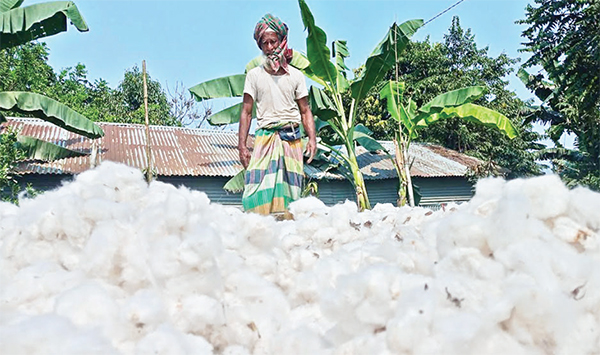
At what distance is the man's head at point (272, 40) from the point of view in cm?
274

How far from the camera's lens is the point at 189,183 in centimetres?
983

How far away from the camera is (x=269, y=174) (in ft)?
9.21

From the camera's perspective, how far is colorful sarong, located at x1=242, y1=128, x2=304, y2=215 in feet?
9.17

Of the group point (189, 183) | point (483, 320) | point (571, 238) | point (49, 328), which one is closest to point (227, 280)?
point (49, 328)

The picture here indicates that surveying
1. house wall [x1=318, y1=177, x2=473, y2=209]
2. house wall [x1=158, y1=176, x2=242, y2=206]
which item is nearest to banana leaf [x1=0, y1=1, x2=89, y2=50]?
house wall [x1=158, y1=176, x2=242, y2=206]

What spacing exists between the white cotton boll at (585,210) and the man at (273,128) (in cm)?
213

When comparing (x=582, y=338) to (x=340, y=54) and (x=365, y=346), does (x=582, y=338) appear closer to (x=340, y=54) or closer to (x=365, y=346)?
(x=365, y=346)

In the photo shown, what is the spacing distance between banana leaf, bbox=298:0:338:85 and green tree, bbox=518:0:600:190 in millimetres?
6211

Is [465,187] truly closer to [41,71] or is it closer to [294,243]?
[294,243]

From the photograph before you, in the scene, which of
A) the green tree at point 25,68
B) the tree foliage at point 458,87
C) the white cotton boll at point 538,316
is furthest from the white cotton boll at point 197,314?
the green tree at point 25,68

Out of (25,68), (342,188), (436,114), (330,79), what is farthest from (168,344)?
(25,68)

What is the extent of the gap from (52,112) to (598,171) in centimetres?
1214

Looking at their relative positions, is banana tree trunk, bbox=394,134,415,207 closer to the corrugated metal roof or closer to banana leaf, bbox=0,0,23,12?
the corrugated metal roof

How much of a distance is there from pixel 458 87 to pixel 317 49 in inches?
391
